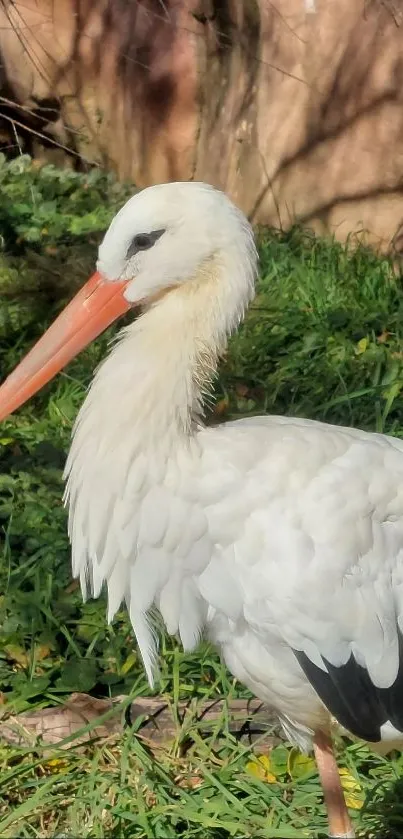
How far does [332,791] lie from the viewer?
2.30m

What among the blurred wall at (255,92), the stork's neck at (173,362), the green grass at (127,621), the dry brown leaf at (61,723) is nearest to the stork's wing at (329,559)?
the stork's neck at (173,362)

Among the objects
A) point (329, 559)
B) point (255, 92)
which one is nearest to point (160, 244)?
point (329, 559)

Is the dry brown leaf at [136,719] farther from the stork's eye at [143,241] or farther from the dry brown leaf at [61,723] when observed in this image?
the stork's eye at [143,241]

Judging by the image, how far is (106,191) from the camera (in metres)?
6.44

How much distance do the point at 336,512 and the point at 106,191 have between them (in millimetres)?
4817

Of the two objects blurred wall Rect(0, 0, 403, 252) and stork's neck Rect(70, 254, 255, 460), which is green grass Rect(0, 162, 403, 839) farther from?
stork's neck Rect(70, 254, 255, 460)

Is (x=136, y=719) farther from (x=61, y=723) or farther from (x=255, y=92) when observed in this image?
(x=255, y=92)

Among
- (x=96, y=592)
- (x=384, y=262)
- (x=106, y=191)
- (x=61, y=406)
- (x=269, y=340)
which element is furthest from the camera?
(x=106, y=191)

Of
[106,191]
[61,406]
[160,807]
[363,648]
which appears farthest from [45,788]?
[106,191]

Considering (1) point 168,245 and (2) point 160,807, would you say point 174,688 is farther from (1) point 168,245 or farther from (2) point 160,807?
(1) point 168,245

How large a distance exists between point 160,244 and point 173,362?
23 cm

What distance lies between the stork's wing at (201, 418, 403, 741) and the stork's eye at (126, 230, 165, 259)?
0.42m

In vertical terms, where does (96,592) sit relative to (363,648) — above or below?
above

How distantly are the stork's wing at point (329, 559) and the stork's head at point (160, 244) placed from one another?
13.9 inches
